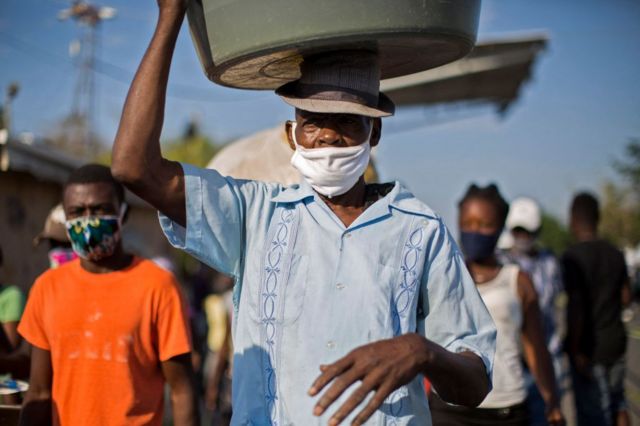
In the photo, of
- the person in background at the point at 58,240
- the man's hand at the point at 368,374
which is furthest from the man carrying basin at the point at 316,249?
the person in background at the point at 58,240

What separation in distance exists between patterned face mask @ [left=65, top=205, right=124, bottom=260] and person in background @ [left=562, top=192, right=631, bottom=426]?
163 inches

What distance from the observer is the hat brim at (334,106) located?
229 cm

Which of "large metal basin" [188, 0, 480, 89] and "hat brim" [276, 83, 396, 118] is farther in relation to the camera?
"hat brim" [276, 83, 396, 118]

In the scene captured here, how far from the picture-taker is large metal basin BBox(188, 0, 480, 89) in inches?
82.0

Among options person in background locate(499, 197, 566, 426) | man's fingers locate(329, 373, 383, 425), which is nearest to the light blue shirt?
man's fingers locate(329, 373, 383, 425)

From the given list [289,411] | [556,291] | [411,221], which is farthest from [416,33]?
[556,291]

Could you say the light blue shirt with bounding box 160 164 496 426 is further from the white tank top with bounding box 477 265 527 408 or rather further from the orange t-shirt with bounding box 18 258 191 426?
the white tank top with bounding box 477 265 527 408

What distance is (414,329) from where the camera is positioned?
7.66ft

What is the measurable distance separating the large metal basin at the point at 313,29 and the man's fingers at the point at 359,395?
88 centimetres

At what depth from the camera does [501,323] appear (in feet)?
14.7

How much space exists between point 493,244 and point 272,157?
1.38 meters

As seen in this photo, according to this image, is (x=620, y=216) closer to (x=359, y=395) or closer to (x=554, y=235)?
(x=554, y=235)

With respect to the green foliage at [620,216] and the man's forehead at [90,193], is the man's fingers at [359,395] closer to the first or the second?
the man's forehead at [90,193]

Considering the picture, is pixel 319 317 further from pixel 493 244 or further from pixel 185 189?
pixel 493 244
